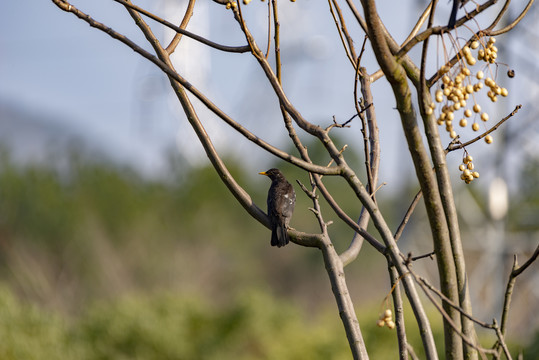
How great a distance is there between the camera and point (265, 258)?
27516mm

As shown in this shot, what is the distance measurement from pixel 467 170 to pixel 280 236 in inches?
32.8

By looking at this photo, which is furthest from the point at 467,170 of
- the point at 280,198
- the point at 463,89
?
the point at 280,198

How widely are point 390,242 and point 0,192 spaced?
22.8 metres

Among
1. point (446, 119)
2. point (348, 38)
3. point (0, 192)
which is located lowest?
point (446, 119)

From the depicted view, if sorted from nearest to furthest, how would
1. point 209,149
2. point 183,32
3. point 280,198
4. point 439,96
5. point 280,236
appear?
point 439,96 → point 183,32 → point 209,149 → point 280,236 → point 280,198

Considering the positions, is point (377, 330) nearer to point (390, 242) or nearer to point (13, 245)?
point (390, 242)

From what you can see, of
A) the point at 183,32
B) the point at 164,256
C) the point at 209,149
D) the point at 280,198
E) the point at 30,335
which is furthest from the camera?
the point at 164,256

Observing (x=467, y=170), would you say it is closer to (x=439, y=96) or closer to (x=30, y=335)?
(x=439, y=96)

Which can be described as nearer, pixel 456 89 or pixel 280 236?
pixel 456 89

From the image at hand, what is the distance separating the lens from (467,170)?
1.53 metres

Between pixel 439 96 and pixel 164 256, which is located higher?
pixel 164 256

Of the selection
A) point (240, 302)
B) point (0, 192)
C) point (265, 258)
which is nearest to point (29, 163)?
point (0, 192)

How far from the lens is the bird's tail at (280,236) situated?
1.93 meters

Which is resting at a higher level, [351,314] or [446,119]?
[446,119]
